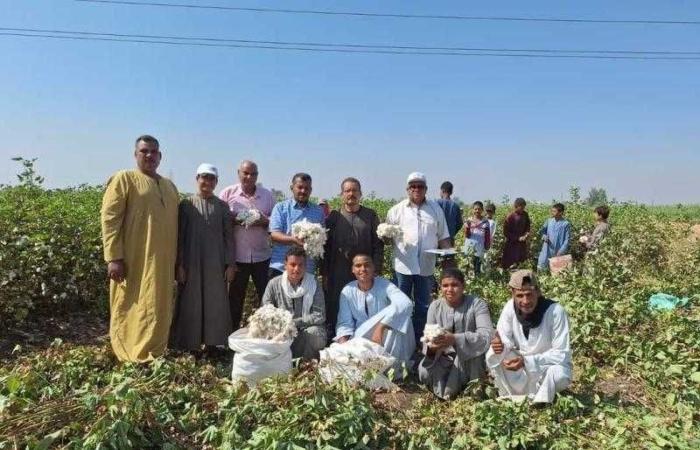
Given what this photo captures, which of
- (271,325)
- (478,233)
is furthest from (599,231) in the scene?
(271,325)

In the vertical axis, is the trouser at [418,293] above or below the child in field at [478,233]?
below

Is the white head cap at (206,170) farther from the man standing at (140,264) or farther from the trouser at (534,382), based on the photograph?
the trouser at (534,382)

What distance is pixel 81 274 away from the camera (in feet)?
18.8

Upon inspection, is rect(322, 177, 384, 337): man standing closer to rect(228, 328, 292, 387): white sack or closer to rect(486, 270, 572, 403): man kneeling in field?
rect(228, 328, 292, 387): white sack

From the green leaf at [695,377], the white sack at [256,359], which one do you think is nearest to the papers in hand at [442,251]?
the white sack at [256,359]

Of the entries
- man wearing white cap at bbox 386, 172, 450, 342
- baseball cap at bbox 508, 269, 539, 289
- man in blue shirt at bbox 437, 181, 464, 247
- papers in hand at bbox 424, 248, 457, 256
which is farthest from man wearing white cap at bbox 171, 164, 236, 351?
man in blue shirt at bbox 437, 181, 464, 247

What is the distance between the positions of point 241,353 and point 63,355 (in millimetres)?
1477

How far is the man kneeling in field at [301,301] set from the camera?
179 inches

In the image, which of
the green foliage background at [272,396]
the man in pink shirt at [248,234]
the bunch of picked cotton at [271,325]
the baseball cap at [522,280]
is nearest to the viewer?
the green foliage background at [272,396]

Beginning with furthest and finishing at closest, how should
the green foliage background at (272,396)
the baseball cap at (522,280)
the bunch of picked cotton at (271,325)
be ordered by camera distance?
the bunch of picked cotton at (271,325), the baseball cap at (522,280), the green foliage background at (272,396)

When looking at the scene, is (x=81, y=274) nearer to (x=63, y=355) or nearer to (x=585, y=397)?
(x=63, y=355)

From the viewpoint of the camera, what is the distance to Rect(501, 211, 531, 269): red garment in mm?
9453

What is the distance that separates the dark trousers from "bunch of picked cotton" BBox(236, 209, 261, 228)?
1.47ft

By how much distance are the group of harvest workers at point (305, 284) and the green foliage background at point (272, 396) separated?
0.85ft
